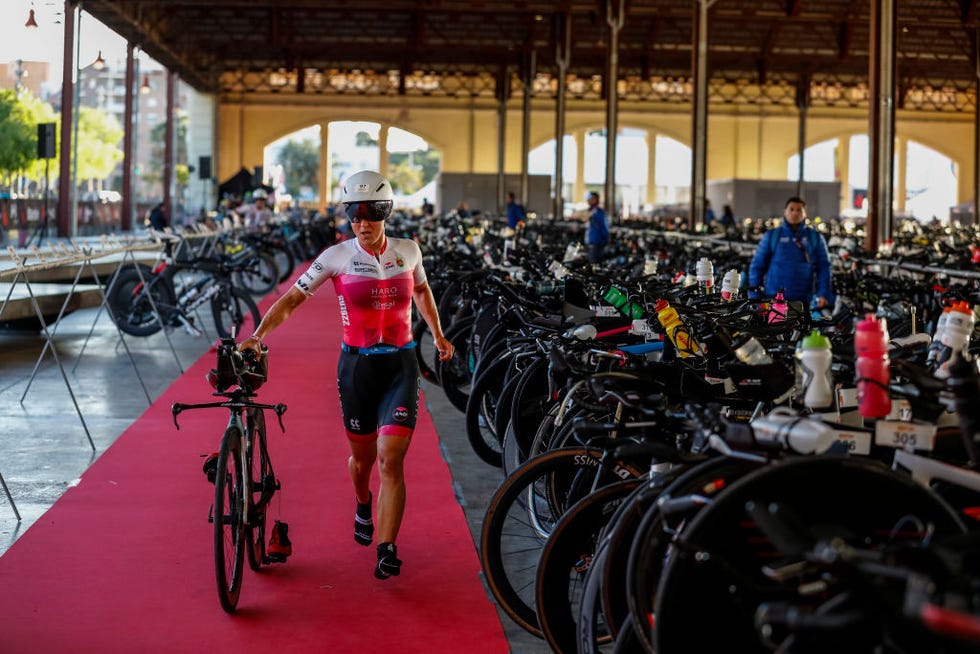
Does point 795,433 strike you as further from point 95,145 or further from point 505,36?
point 95,145

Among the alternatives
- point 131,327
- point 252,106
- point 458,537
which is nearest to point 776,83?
point 252,106

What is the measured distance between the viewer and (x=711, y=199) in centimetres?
4072

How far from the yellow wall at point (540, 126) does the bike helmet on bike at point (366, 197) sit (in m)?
40.3

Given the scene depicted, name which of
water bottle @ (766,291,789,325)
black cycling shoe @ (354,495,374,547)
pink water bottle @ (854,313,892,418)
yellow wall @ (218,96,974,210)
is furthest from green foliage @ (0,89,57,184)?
pink water bottle @ (854,313,892,418)

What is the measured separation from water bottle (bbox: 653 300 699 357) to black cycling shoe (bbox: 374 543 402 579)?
1340mm

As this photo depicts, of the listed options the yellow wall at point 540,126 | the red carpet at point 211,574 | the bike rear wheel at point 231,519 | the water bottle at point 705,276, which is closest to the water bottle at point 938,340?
the red carpet at point 211,574

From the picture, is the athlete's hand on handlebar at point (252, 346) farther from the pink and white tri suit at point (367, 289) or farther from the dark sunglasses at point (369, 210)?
the dark sunglasses at point (369, 210)

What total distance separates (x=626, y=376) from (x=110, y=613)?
2058 millimetres

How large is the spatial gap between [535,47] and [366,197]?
105 ft

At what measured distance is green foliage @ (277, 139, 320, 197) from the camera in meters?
75.9

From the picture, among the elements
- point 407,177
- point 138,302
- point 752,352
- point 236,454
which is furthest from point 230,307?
point 407,177

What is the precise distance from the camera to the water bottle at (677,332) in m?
4.80

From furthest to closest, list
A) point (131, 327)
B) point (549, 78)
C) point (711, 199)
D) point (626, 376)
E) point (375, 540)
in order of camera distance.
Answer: point (549, 78) < point (711, 199) < point (131, 327) < point (375, 540) < point (626, 376)

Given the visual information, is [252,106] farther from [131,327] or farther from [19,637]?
[19,637]
